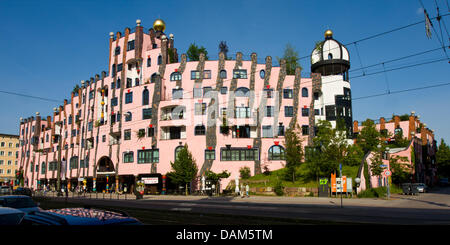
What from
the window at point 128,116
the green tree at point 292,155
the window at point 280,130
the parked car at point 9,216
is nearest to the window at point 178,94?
the window at point 128,116

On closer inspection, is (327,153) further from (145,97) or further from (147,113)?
(145,97)

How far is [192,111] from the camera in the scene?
47.8 meters

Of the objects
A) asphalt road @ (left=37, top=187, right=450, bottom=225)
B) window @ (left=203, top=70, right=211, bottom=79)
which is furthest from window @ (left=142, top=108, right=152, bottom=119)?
asphalt road @ (left=37, top=187, right=450, bottom=225)

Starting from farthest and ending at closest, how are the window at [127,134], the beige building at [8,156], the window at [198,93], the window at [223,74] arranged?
the beige building at [8,156], the window at [127,134], the window at [223,74], the window at [198,93]

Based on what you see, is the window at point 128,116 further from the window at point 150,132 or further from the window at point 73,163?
the window at point 73,163

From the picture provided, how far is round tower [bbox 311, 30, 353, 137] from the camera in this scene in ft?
166

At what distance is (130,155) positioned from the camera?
167 ft

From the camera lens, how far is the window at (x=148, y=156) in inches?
1896

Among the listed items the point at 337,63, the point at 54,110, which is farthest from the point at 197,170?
the point at 54,110

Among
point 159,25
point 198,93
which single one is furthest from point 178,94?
point 159,25

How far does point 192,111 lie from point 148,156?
9.31m

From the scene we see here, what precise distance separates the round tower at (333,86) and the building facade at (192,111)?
37 centimetres
